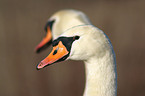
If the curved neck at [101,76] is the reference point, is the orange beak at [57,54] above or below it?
above

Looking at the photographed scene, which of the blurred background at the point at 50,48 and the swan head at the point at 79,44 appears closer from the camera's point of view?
the swan head at the point at 79,44

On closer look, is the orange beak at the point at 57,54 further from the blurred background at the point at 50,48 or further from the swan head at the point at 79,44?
the blurred background at the point at 50,48

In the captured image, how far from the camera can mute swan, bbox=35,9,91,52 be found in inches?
40.6

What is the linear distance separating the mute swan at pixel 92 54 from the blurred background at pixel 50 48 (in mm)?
1405

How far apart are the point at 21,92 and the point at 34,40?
2.39 feet

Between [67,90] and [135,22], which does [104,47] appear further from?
[67,90]

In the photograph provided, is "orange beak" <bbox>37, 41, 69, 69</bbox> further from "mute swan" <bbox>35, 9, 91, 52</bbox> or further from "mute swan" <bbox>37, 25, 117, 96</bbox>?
"mute swan" <bbox>35, 9, 91, 52</bbox>

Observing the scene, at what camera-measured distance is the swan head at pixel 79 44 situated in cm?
53

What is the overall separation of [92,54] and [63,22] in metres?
0.59

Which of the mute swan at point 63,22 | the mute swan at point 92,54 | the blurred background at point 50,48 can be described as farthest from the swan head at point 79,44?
the blurred background at point 50,48

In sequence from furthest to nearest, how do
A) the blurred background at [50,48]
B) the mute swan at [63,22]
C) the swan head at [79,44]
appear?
the blurred background at [50,48]
the mute swan at [63,22]
the swan head at [79,44]

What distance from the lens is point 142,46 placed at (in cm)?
196

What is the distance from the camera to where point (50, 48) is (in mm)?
2037

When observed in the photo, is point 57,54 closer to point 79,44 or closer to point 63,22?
point 79,44
